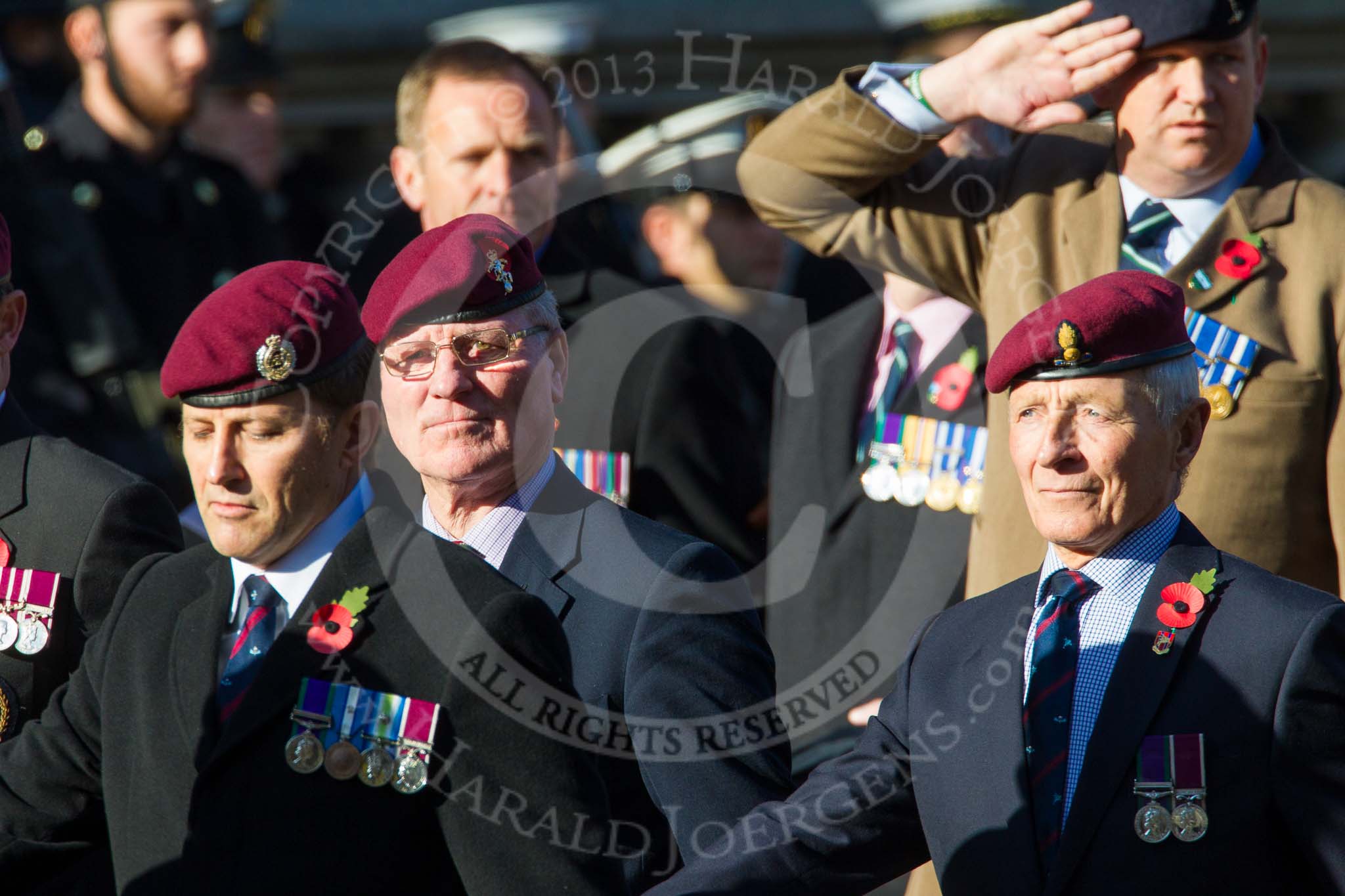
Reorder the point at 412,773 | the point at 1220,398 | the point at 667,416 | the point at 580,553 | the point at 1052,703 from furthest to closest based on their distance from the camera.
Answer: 1. the point at 667,416
2. the point at 1220,398
3. the point at 580,553
4. the point at 1052,703
5. the point at 412,773

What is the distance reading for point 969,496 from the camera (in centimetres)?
435

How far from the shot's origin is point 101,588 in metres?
3.52

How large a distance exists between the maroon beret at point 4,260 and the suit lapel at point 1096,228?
2.05 m

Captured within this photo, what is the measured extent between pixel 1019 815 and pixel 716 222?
2.89m

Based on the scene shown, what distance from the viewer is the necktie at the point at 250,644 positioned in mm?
2887

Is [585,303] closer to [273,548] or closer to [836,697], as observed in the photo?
[836,697]

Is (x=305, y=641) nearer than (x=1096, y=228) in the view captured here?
Yes

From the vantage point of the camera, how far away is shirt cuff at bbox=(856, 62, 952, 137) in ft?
12.9

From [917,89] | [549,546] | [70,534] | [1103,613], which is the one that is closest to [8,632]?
[70,534]

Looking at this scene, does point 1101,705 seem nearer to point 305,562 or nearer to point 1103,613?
point 1103,613

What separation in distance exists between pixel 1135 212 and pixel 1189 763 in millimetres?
1453

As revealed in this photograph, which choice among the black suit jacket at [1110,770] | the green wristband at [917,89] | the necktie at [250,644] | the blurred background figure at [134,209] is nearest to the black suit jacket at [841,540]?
the green wristband at [917,89]

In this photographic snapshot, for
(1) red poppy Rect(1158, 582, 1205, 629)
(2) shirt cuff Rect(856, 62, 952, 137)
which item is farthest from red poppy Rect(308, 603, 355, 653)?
(2) shirt cuff Rect(856, 62, 952, 137)

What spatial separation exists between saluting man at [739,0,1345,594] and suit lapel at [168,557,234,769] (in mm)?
1596
